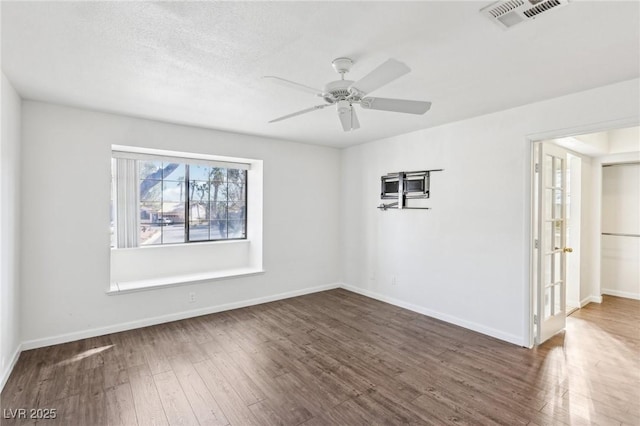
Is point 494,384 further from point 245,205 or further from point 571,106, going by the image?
point 245,205

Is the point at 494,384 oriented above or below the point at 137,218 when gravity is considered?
below

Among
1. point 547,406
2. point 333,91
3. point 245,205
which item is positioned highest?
point 333,91

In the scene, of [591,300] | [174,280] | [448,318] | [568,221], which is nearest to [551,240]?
[448,318]

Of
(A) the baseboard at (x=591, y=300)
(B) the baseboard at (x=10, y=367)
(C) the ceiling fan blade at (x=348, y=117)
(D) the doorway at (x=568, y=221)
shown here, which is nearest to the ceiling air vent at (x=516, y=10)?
(C) the ceiling fan blade at (x=348, y=117)

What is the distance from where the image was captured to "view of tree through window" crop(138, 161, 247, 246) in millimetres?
4336

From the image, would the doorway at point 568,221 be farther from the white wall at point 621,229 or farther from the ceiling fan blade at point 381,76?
the ceiling fan blade at point 381,76

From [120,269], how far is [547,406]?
183 inches

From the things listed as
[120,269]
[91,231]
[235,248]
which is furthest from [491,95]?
[120,269]

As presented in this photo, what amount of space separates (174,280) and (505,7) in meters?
4.27

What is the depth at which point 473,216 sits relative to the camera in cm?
370

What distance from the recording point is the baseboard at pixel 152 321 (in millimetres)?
3205

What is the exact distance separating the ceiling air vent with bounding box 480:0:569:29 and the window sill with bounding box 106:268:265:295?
13.1 feet

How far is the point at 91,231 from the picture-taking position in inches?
135

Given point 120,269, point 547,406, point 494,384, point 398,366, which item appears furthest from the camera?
point 120,269
